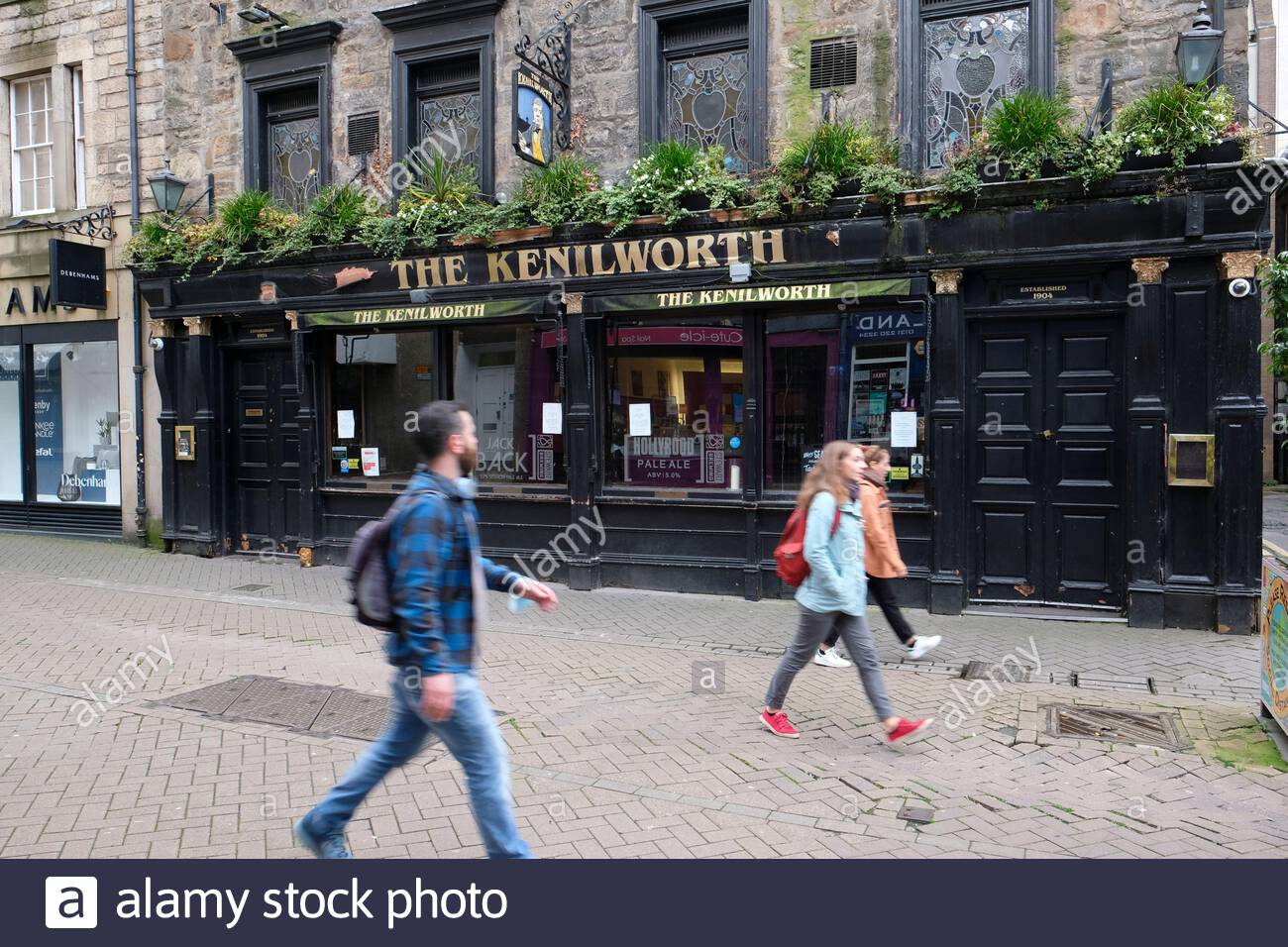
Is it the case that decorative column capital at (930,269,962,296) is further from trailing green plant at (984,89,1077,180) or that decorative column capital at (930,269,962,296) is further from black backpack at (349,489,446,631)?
black backpack at (349,489,446,631)

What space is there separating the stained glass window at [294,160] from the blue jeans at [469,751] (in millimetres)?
10668

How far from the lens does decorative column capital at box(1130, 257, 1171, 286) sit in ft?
28.3

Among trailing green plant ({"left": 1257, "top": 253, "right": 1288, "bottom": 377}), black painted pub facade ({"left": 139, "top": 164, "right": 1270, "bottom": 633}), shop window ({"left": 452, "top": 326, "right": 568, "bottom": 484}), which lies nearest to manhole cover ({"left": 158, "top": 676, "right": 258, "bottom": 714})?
black painted pub facade ({"left": 139, "top": 164, "right": 1270, "bottom": 633})

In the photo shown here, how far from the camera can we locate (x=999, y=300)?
9383 mm

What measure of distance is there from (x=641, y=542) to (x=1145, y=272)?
18.1ft

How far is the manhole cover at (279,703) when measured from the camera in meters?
6.42

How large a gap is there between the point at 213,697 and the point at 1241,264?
8.78 meters

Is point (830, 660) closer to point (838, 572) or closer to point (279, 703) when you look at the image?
point (838, 572)

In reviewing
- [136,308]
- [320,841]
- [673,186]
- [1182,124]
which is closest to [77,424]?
[136,308]

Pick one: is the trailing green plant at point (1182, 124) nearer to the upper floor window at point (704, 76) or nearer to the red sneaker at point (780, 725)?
the upper floor window at point (704, 76)

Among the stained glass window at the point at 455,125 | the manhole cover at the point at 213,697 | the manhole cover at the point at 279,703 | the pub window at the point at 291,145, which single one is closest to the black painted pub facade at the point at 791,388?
the pub window at the point at 291,145

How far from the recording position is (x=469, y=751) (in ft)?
12.0

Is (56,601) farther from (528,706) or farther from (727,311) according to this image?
(727,311)

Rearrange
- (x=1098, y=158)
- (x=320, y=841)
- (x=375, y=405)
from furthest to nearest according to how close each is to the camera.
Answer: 1. (x=375, y=405)
2. (x=1098, y=158)
3. (x=320, y=841)
